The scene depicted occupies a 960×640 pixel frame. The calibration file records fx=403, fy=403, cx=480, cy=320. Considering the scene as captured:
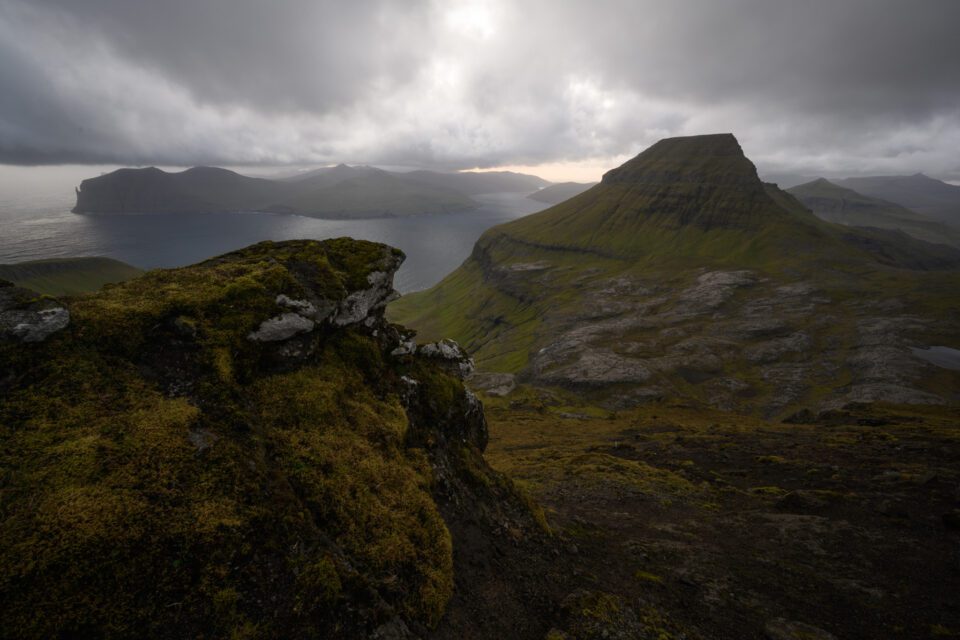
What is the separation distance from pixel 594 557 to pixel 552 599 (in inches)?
257

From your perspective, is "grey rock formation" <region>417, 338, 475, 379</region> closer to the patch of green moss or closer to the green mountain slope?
the patch of green moss

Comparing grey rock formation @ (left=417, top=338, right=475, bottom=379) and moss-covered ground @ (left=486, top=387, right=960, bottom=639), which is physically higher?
grey rock formation @ (left=417, top=338, right=475, bottom=379)

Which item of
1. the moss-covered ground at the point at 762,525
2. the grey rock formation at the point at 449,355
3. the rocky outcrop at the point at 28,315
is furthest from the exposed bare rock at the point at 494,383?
the rocky outcrop at the point at 28,315

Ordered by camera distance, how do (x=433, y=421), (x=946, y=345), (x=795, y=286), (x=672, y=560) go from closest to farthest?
(x=433, y=421) → (x=672, y=560) → (x=946, y=345) → (x=795, y=286)

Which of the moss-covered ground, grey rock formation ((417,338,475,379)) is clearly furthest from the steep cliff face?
the moss-covered ground

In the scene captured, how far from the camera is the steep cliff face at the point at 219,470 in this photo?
9188mm

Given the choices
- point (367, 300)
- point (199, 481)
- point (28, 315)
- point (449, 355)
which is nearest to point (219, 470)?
point (199, 481)

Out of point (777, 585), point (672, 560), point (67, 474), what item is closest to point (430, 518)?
point (67, 474)

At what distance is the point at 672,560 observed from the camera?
2425cm

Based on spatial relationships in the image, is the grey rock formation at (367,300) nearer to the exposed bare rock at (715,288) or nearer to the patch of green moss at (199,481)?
the patch of green moss at (199,481)

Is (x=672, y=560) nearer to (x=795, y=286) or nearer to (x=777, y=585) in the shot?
(x=777, y=585)

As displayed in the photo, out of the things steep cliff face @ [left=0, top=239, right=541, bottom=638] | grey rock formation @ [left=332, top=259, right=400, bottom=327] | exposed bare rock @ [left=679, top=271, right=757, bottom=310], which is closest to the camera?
steep cliff face @ [left=0, top=239, right=541, bottom=638]

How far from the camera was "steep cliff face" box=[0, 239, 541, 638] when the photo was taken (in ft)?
30.1

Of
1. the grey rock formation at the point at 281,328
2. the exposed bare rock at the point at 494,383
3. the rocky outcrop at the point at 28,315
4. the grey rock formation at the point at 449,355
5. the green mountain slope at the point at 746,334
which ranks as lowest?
the exposed bare rock at the point at 494,383
